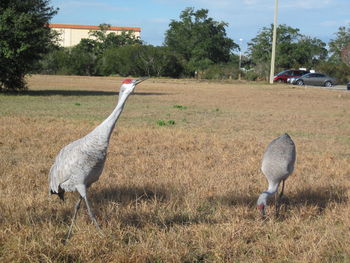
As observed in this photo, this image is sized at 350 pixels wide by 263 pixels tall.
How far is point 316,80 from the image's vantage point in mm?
48281

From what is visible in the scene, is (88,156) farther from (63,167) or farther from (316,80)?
(316,80)

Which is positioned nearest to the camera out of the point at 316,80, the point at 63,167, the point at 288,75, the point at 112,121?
the point at 112,121

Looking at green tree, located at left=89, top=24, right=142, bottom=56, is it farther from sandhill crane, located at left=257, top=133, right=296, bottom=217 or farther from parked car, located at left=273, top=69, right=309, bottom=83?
sandhill crane, located at left=257, top=133, right=296, bottom=217

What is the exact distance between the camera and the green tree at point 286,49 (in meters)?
70.6

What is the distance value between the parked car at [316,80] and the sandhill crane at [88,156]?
1827 inches

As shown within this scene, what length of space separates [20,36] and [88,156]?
20480 millimetres

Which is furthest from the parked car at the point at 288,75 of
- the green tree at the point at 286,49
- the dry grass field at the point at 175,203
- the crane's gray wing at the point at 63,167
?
the crane's gray wing at the point at 63,167

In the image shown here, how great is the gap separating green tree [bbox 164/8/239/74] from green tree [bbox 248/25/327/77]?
622cm

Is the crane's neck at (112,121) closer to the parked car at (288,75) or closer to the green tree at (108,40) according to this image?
the parked car at (288,75)

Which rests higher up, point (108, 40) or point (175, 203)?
point (108, 40)

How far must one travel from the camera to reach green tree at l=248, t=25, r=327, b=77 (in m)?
70.6

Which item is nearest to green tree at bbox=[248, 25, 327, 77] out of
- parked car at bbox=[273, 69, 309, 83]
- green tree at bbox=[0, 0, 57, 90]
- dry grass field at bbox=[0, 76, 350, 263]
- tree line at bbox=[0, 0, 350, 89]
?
tree line at bbox=[0, 0, 350, 89]

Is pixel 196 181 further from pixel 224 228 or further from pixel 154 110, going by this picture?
pixel 154 110

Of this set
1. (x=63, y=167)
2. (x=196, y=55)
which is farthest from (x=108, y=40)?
(x=63, y=167)
